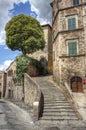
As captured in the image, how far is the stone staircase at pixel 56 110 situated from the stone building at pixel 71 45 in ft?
11.4

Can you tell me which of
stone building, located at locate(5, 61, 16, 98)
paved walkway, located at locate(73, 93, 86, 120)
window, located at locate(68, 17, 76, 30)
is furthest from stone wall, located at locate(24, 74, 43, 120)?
stone building, located at locate(5, 61, 16, 98)

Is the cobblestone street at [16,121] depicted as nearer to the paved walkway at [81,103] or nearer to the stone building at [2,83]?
the paved walkway at [81,103]

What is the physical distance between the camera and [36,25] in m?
28.9

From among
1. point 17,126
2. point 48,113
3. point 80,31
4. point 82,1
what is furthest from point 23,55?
point 17,126

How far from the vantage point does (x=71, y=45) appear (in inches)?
907

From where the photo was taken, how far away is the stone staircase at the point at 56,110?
1426cm

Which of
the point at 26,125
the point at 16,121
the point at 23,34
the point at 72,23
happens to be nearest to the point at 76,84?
the point at 72,23

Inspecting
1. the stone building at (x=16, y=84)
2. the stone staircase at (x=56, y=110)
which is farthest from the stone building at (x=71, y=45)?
the stone building at (x=16, y=84)

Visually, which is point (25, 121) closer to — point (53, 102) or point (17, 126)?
point (17, 126)

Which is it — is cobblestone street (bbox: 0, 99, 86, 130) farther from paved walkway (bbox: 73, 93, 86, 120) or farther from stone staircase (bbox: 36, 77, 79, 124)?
paved walkway (bbox: 73, 93, 86, 120)

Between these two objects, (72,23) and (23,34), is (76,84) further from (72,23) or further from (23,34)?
(23,34)

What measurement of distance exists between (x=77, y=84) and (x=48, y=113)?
7.95 metres

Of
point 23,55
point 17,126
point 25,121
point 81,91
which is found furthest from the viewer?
point 23,55

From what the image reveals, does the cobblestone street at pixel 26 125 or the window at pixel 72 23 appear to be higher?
the window at pixel 72 23
